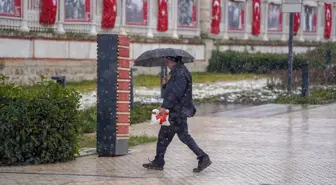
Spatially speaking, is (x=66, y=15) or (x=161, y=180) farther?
(x=66, y=15)

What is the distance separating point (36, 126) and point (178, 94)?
7.55 feet

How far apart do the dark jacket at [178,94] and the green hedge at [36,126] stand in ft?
5.73

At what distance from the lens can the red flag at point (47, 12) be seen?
30.6m

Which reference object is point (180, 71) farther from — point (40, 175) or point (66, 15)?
point (66, 15)

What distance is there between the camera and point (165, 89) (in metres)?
13.1

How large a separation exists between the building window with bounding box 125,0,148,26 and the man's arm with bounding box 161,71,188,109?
23547 millimetres

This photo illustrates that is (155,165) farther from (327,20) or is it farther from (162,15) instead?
(327,20)

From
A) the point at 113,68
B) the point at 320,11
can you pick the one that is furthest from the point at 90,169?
the point at 320,11

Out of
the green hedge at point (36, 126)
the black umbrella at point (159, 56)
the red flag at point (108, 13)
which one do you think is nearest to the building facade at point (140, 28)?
the red flag at point (108, 13)

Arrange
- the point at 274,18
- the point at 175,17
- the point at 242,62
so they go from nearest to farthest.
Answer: the point at 175,17 → the point at 242,62 → the point at 274,18

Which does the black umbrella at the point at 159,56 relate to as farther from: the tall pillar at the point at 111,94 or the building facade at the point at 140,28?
the building facade at the point at 140,28

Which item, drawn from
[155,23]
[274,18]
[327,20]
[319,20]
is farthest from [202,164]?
[327,20]

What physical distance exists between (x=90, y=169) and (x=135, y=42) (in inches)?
907

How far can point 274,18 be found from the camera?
50875 millimetres
